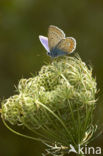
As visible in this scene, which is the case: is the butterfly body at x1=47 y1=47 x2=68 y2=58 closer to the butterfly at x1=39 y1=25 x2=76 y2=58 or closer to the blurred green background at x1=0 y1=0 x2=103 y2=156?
the butterfly at x1=39 y1=25 x2=76 y2=58

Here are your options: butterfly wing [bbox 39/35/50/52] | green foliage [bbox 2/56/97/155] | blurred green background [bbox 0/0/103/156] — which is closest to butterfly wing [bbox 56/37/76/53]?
butterfly wing [bbox 39/35/50/52]

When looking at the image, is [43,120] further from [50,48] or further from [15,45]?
[15,45]

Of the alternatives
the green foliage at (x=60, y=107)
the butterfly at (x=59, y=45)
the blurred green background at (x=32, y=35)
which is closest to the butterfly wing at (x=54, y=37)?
the butterfly at (x=59, y=45)

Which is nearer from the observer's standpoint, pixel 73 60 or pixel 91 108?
pixel 91 108

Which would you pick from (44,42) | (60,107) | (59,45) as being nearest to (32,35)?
(44,42)

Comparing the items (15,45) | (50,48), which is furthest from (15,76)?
(50,48)

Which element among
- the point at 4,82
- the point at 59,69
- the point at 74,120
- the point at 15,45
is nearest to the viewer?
the point at 74,120

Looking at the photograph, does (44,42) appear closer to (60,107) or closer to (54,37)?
(54,37)
